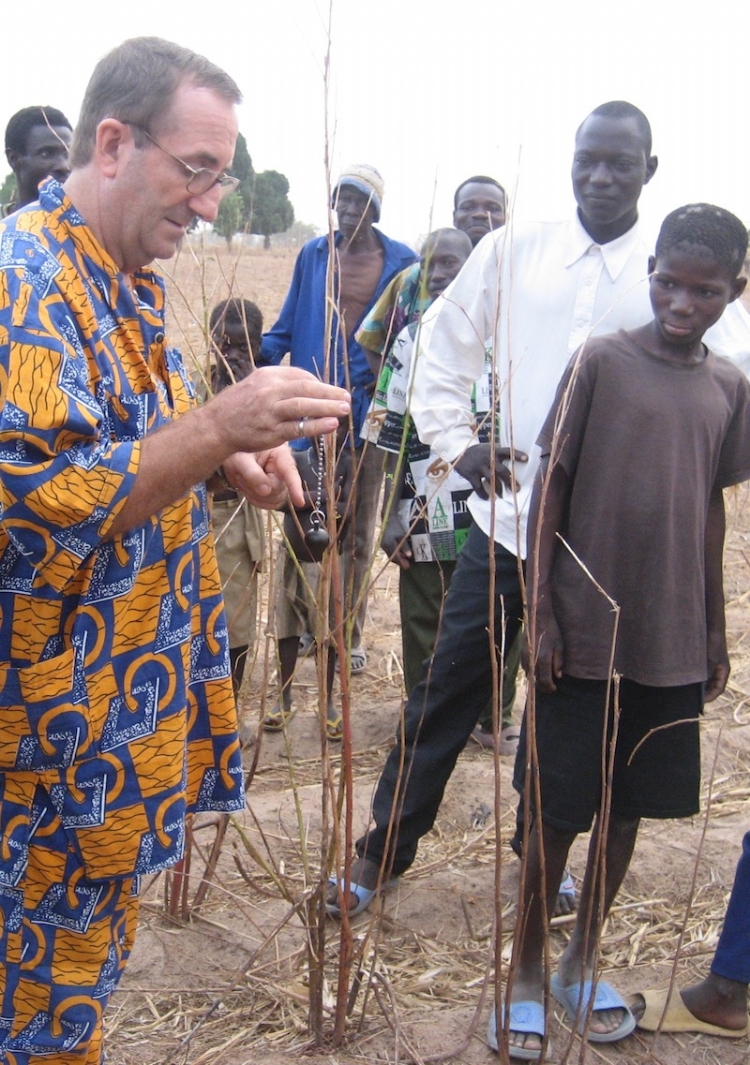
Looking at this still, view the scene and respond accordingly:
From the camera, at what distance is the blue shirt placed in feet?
12.7

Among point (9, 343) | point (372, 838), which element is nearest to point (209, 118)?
point (9, 343)

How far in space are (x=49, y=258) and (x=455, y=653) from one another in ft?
4.35

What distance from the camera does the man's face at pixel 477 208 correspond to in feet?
13.3

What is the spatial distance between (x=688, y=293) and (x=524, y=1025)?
144 cm

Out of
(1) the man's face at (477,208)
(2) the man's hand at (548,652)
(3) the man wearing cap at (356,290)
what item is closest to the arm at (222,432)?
(2) the man's hand at (548,652)

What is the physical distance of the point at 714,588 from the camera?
2129 millimetres

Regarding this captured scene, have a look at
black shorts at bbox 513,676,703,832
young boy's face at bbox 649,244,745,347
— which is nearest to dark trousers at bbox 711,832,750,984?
black shorts at bbox 513,676,703,832

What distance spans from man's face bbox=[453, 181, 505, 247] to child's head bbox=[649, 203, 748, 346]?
6.89 feet

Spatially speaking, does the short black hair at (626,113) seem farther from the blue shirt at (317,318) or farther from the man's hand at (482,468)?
the blue shirt at (317,318)

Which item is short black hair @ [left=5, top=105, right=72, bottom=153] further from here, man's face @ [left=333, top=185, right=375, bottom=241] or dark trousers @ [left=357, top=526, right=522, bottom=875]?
dark trousers @ [left=357, top=526, right=522, bottom=875]

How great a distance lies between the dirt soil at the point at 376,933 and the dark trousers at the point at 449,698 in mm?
146

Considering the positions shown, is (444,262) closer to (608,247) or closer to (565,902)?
(608,247)

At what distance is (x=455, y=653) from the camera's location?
2375 mm

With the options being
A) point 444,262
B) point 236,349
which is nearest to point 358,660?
point 236,349
